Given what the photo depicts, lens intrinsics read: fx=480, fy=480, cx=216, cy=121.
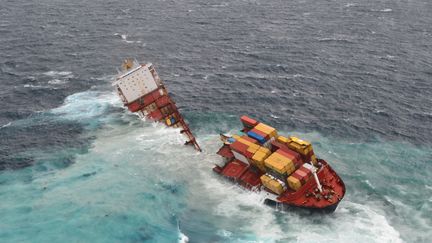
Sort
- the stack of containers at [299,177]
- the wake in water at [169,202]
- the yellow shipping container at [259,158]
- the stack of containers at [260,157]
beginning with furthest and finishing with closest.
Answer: the stack of containers at [260,157]
the yellow shipping container at [259,158]
the stack of containers at [299,177]
the wake in water at [169,202]

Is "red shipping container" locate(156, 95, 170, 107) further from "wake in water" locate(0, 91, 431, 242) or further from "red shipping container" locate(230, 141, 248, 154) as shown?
"red shipping container" locate(230, 141, 248, 154)

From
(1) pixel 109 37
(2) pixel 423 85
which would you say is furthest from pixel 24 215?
(2) pixel 423 85

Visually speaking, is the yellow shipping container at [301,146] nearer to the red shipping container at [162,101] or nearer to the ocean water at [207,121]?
the ocean water at [207,121]

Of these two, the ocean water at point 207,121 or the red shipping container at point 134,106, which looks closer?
the ocean water at point 207,121

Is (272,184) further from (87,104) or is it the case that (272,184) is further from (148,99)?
(87,104)

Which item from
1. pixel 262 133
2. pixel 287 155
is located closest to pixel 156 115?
pixel 262 133

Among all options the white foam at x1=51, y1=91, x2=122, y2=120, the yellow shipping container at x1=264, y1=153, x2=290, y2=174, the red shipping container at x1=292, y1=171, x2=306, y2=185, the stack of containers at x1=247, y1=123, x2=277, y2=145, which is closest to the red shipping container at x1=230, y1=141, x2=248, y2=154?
the stack of containers at x1=247, y1=123, x2=277, y2=145

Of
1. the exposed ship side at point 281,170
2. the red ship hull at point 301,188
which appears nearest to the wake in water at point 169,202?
the red ship hull at point 301,188
